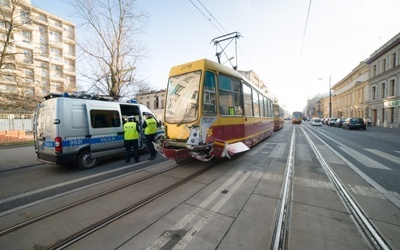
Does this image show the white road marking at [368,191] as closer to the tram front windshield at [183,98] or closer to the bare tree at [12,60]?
the tram front windshield at [183,98]

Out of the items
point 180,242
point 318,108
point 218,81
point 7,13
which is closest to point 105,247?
→ point 180,242

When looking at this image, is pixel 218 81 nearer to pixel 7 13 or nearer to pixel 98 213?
pixel 98 213

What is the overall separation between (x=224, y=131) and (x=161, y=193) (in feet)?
9.42

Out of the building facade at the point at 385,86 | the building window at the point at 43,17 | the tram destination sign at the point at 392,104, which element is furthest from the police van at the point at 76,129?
the building window at the point at 43,17

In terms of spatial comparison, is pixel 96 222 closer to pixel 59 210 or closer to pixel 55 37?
pixel 59 210

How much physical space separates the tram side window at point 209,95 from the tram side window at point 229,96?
0.27 meters

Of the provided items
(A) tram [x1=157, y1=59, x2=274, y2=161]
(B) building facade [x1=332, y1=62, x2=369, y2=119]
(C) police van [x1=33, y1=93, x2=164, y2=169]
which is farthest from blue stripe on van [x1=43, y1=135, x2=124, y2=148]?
(B) building facade [x1=332, y1=62, x2=369, y2=119]

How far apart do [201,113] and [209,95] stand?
71 centimetres

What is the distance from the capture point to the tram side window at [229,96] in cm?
582

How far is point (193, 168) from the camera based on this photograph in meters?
5.81

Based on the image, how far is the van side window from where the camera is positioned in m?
6.44

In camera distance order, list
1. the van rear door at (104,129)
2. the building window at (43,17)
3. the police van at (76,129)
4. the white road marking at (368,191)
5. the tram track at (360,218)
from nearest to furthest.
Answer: the tram track at (360,218) < the white road marking at (368,191) < the police van at (76,129) < the van rear door at (104,129) < the building window at (43,17)

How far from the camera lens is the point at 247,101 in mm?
7477

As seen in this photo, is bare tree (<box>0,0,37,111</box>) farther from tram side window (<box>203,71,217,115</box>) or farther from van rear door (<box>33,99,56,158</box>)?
tram side window (<box>203,71,217,115</box>)
